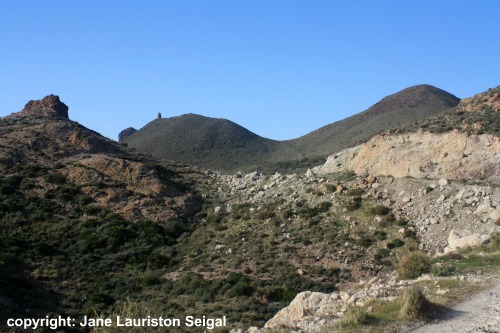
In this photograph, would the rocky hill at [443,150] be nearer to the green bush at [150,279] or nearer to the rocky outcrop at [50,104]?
the green bush at [150,279]

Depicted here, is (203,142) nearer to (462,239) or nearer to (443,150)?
(443,150)

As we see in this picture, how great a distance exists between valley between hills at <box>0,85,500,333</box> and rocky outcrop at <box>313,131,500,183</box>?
0.31 feet

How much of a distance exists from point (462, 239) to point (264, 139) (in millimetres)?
77300

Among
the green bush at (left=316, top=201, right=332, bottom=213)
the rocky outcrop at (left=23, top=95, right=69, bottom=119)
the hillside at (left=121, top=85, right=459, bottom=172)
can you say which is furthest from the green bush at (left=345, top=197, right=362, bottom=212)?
the rocky outcrop at (left=23, top=95, right=69, bottom=119)

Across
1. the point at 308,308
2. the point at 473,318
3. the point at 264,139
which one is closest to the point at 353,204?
the point at 308,308

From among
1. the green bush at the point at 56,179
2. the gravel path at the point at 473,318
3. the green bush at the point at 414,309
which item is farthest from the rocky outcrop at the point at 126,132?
Answer: the green bush at the point at 414,309

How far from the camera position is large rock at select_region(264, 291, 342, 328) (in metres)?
11.2

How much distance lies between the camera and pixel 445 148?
104 ft

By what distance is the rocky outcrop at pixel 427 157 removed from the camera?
29.3 m

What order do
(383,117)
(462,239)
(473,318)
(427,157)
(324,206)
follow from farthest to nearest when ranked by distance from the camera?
(383,117), (427,157), (324,206), (462,239), (473,318)

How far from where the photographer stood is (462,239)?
19969 mm

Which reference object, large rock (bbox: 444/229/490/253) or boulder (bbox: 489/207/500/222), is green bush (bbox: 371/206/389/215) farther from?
boulder (bbox: 489/207/500/222)

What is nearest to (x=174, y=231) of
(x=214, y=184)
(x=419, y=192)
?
(x=214, y=184)

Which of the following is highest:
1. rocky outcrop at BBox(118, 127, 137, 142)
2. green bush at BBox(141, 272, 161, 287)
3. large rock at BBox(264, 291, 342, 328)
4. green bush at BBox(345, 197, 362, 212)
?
rocky outcrop at BBox(118, 127, 137, 142)
